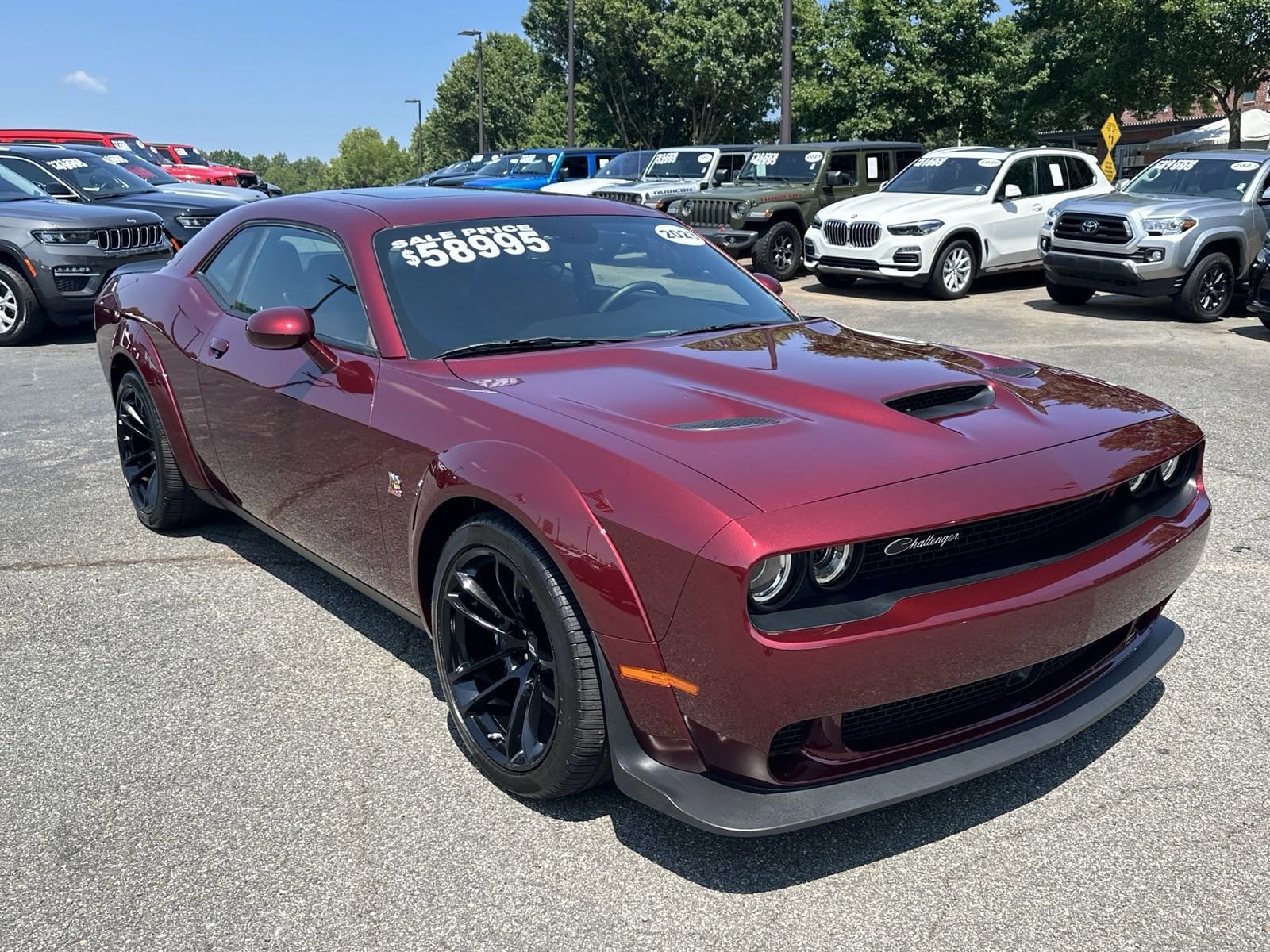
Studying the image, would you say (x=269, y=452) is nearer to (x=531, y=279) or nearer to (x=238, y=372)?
(x=238, y=372)

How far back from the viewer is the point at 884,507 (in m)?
2.38

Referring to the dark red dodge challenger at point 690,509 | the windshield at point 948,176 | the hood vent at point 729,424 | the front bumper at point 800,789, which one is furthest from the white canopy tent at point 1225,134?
the front bumper at point 800,789

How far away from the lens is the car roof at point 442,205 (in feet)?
12.8

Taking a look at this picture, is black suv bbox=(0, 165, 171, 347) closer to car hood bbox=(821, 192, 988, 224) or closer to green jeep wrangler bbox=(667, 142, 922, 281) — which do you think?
green jeep wrangler bbox=(667, 142, 922, 281)

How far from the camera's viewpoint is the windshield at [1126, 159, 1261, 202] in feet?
39.6

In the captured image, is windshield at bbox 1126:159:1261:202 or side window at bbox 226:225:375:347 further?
windshield at bbox 1126:159:1261:202

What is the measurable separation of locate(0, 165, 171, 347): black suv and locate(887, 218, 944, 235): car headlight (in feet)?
26.9

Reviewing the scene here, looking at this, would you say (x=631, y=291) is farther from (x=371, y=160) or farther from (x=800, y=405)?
(x=371, y=160)

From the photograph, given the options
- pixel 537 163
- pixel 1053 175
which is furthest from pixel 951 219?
pixel 537 163

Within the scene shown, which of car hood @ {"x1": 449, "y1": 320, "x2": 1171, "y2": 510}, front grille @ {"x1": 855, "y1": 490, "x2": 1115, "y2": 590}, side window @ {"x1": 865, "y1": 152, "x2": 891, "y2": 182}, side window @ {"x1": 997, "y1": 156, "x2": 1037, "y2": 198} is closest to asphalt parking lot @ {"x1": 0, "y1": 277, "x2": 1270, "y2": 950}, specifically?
front grille @ {"x1": 855, "y1": 490, "x2": 1115, "y2": 590}

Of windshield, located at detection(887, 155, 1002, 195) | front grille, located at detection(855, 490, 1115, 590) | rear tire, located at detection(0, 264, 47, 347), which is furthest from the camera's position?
windshield, located at detection(887, 155, 1002, 195)

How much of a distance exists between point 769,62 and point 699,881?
138 ft

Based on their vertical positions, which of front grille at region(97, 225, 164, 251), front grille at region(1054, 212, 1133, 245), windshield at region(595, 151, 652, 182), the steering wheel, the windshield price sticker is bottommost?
front grille at region(1054, 212, 1133, 245)

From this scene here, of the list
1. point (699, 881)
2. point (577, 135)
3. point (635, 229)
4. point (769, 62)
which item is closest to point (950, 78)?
point (769, 62)
